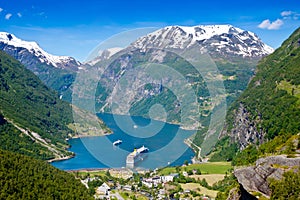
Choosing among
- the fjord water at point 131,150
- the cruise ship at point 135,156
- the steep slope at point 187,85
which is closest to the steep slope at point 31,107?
the fjord water at point 131,150

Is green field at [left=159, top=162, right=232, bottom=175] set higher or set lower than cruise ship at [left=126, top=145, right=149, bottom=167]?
lower

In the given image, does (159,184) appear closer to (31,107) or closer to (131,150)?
(131,150)

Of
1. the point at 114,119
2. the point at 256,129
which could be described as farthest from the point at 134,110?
the point at 256,129

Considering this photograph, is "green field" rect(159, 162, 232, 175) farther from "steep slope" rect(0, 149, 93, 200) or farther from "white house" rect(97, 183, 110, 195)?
"steep slope" rect(0, 149, 93, 200)

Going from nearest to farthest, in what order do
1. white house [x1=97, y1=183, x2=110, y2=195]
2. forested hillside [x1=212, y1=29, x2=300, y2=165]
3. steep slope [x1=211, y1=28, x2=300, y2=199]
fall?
white house [x1=97, y1=183, x2=110, y2=195] → steep slope [x1=211, y1=28, x2=300, y2=199] → forested hillside [x1=212, y1=29, x2=300, y2=165]

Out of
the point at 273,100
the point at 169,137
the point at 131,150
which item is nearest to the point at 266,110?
the point at 273,100

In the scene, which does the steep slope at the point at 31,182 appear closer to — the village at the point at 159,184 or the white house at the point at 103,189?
the village at the point at 159,184

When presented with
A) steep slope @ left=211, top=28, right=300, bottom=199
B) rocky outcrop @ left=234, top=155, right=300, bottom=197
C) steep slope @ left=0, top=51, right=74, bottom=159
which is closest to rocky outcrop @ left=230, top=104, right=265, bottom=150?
steep slope @ left=211, top=28, right=300, bottom=199
